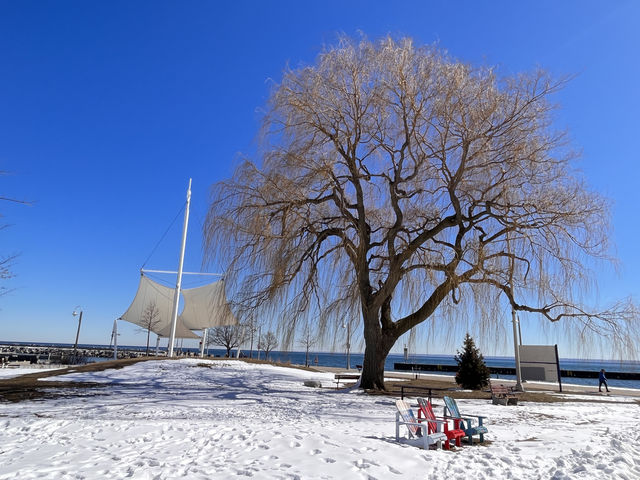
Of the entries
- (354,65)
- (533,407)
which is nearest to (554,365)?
(533,407)

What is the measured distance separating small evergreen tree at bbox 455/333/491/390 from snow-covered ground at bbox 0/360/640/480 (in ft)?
19.3

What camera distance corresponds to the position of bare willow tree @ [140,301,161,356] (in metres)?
49.1

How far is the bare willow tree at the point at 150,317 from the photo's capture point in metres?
49.1

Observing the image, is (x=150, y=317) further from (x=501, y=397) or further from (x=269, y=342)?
(x=501, y=397)

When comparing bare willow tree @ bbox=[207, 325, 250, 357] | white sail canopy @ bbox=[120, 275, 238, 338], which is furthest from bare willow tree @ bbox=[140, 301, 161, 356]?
bare willow tree @ bbox=[207, 325, 250, 357]

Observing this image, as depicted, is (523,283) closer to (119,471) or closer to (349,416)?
(349,416)

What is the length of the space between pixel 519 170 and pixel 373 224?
5876 millimetres

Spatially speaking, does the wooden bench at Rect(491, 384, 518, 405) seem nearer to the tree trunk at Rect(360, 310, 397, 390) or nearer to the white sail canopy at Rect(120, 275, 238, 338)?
the tree trunk at Rect(360, 310, 397, 390)

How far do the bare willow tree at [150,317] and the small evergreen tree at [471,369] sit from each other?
37.3m

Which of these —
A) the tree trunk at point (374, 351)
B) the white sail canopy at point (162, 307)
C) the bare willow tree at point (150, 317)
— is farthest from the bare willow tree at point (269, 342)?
the bare willow tree at point (150, 317)

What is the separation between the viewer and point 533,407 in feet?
45.0

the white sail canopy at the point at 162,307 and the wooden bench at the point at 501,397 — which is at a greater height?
the white sail canopy at the point at 162,307

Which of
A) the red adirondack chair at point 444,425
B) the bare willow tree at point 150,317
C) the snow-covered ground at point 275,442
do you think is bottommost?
the snow-covered ground at point 275,442

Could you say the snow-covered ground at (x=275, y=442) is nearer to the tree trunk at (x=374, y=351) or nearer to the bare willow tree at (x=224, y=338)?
the tree trunk at (x=374, y=351)
